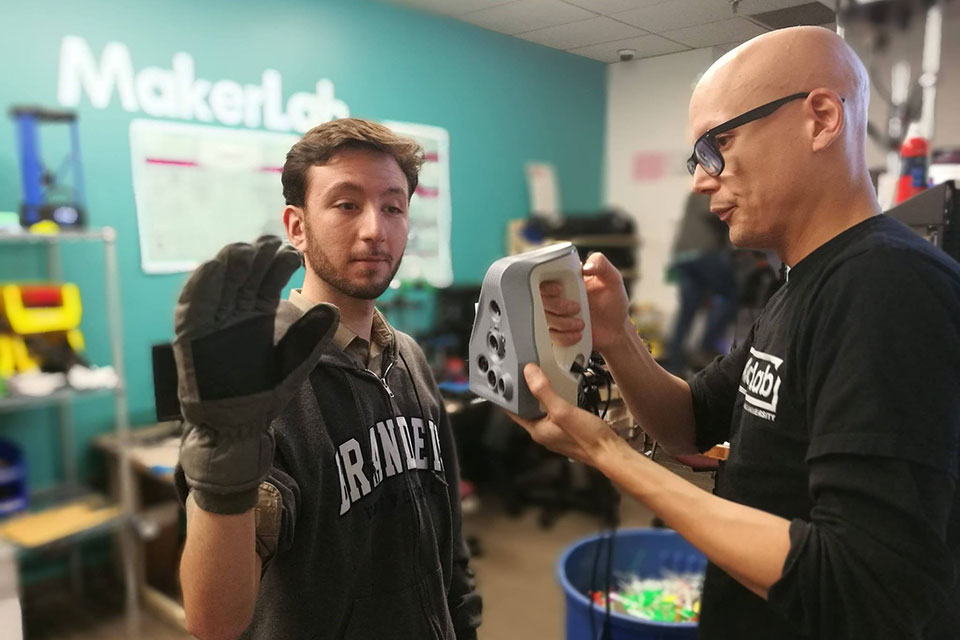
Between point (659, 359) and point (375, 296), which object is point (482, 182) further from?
point (659, 359)

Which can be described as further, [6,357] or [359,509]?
[6,357]

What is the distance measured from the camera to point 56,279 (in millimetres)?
2539

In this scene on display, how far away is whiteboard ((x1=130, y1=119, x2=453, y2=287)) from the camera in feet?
3.83

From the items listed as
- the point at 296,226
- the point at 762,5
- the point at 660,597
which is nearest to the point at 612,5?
the point at 762,5

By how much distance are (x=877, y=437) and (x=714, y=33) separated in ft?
1.77

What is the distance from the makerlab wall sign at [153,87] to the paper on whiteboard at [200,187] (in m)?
0.09

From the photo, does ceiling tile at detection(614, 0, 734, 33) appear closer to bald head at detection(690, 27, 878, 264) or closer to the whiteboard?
bald head at detection(690, 27, 878, 264)

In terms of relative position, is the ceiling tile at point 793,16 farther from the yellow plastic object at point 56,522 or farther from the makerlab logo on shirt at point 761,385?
the yellow plastic object at point 56,522

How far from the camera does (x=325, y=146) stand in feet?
3.01

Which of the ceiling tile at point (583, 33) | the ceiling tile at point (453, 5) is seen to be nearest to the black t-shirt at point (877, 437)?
the ceiling tile at point (583, 33)

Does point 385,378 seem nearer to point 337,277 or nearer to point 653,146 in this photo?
point 337,277

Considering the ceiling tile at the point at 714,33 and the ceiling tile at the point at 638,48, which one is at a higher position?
the ceiling tile at the point at 714,33

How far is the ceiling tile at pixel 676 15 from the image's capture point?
2.73 ft

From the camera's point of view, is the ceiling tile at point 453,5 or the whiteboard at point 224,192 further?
the whiteboard at point 224,192
